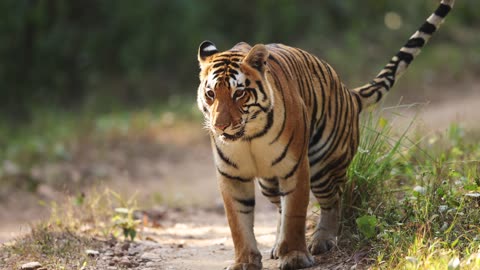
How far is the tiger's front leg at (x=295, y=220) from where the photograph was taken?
199 inches

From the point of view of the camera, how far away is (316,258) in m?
5.45

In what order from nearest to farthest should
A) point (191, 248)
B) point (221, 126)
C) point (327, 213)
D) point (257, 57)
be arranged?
1. point (221, 126)
2. point (257, 57)
3. point (327, 213)
4. point (191, 248)

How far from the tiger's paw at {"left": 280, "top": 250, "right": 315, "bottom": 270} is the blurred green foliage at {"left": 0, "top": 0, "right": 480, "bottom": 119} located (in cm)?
961

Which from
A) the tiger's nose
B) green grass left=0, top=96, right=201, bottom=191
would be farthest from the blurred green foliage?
the tiger's nose

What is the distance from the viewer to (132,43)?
50.0ft

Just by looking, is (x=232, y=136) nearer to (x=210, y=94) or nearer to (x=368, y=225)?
(x=210, y=94)

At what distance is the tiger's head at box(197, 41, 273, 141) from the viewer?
471 cm

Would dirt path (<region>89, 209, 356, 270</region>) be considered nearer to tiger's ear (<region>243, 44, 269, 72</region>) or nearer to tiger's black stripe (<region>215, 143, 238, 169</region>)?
tiger's black stripe (<region>215, 143, 238, 169</region>)

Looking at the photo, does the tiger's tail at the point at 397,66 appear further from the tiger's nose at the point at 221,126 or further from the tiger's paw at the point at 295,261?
the tiger's nose at the point at 221,126

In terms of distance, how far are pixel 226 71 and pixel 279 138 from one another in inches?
20.3

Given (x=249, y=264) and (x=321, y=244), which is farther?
(x=321, y=244)

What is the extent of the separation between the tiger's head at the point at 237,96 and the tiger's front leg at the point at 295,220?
16.2 inches

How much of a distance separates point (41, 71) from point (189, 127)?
3.91m

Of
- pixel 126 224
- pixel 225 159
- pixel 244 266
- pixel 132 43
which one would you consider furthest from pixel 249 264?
pixel 132 43
